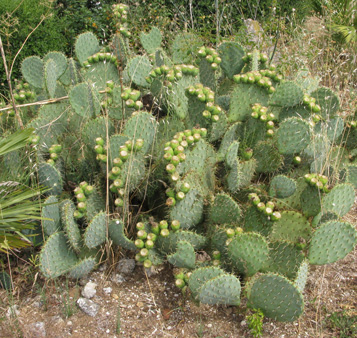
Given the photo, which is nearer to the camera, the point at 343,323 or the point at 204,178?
the point at 343,323

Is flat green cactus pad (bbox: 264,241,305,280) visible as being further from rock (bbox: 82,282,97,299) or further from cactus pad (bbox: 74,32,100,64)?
cactus pad (bbox: 74,32,100,64)

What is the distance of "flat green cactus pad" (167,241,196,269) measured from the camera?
2014mm

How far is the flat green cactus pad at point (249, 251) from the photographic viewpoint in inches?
76.0

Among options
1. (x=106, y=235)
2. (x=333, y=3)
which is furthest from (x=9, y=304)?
(x=333, y=3)

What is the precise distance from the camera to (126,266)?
2311mm

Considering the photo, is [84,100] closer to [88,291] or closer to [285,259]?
[88,291]

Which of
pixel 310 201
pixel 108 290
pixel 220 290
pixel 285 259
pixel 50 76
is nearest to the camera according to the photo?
pixel 220 290

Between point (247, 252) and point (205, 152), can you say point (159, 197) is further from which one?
point (247, 252)

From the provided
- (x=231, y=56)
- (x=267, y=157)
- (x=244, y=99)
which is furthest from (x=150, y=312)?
(x=231, y=56)

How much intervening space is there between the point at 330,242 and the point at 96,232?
1174 millimetres

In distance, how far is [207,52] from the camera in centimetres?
288

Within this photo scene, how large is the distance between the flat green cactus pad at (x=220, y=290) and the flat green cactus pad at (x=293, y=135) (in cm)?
97

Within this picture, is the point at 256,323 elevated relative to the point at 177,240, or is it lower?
lower

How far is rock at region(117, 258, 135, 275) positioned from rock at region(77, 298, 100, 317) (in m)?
0.26
